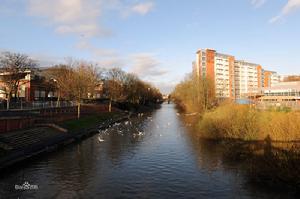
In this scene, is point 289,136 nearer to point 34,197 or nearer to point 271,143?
point 271,143

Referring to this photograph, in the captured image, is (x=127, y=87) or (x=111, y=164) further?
(x=127, y=87)

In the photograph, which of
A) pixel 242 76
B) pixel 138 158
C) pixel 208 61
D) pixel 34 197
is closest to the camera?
pixel 34 197

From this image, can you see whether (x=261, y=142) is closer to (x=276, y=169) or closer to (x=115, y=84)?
(x=276, y=169)

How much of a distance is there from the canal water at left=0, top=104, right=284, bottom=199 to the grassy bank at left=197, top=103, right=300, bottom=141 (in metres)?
3.17

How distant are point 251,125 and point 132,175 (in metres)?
13.9

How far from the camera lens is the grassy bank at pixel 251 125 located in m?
18.8

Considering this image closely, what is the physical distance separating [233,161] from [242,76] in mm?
147440

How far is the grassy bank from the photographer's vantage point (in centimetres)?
1883

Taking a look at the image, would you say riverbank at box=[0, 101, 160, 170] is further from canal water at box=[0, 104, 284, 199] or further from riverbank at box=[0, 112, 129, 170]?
canal water at box=[0, 104, 284, 199]

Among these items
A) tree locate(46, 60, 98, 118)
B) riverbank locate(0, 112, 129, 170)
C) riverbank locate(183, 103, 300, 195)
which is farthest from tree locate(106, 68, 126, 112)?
riverbank locate(183, 103, 300, 195)

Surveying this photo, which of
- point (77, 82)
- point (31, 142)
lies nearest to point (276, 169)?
point (31, 142)

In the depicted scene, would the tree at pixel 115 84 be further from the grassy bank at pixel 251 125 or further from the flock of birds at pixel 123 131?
the grassy bank at pixel 251 125

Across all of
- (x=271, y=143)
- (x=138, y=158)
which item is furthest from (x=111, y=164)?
(x=271, y=143)

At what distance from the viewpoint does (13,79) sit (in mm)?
52719
